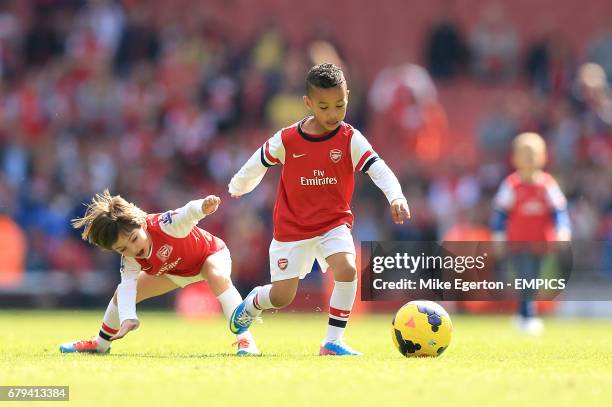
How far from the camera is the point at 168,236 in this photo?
10.4 metres

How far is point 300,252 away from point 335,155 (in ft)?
2.79

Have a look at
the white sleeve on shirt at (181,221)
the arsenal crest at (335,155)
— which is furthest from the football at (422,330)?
the white sleeve on shirt at (181,221)

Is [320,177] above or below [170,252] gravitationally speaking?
above

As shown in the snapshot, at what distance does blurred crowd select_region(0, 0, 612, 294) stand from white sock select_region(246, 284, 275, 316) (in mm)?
10173

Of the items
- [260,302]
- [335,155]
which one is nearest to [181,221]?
[260,302]

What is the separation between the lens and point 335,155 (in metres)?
10.2

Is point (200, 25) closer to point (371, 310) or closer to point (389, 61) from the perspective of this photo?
point (389, 61)

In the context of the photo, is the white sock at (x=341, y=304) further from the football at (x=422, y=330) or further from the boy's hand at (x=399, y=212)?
the boy's hand at (x=399, y=212)

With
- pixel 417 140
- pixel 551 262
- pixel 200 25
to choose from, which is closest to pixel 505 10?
pixel 417 140

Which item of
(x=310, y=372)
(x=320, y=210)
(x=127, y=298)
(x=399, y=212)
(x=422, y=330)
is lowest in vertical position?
(x=310, y=372)

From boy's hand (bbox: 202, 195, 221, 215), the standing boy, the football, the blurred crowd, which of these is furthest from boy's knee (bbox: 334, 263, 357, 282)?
the blurred crowd

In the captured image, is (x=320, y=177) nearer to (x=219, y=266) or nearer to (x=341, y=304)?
(x=341, y=304)

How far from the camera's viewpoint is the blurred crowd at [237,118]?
2130cm

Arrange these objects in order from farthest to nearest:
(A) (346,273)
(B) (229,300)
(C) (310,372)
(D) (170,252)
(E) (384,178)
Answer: (B) (229,300) < (D) (170,252) < (E) (384,178) < (A) (346,273) < (C) (310,372)
